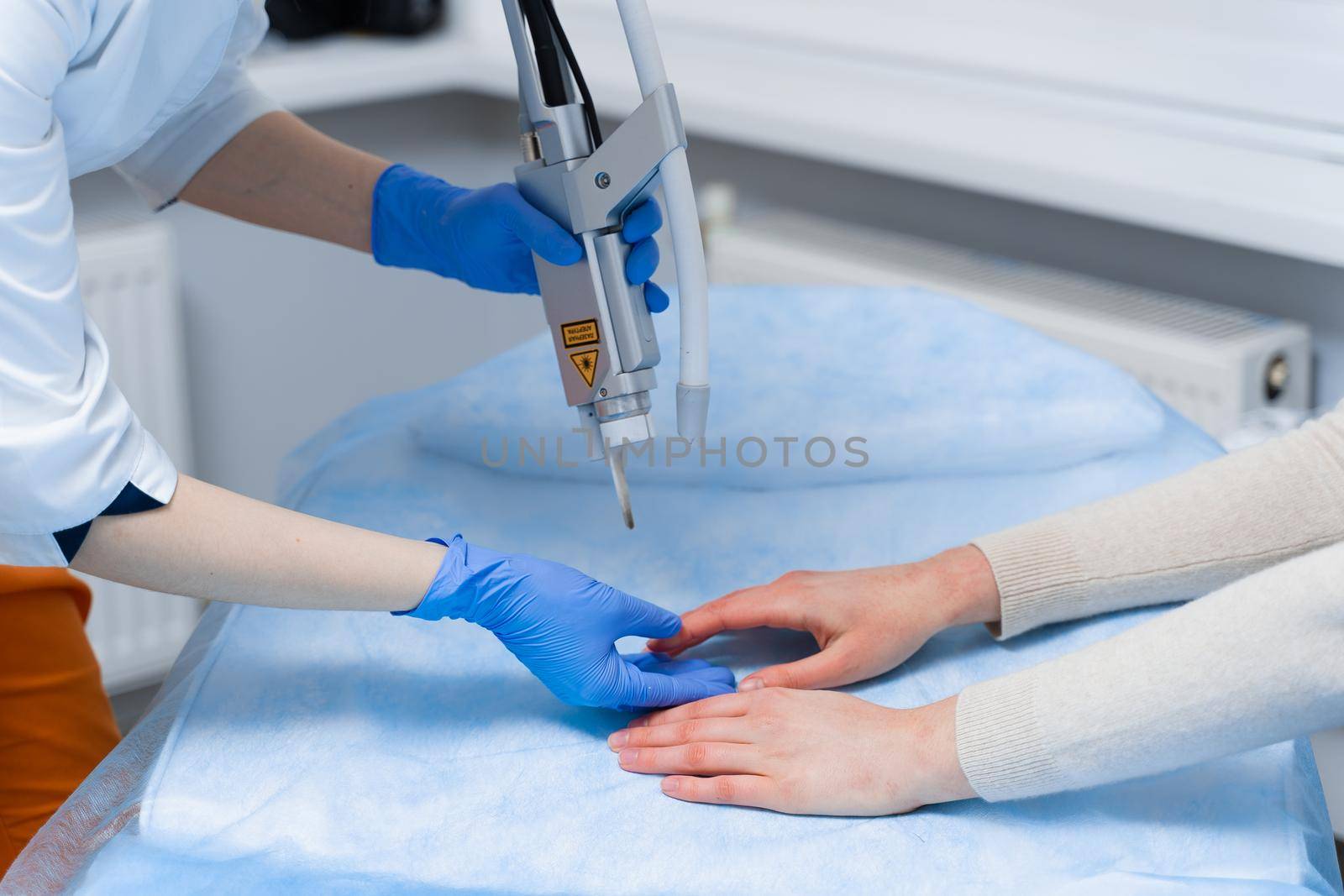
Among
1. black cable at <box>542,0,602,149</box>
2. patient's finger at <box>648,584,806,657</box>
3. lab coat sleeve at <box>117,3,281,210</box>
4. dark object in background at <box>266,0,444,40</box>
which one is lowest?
patient's finger at <box>648,584,806,657</box>

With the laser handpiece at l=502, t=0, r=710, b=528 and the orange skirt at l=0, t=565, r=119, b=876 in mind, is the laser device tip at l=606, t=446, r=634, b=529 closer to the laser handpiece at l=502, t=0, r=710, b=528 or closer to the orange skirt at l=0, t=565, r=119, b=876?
the laser handpiece at l=502, t=0, r=710, b=528

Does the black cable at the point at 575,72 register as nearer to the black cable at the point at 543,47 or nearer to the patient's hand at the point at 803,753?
the black cable at the point at 543,47

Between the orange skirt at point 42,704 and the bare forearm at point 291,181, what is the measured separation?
1.21 feet

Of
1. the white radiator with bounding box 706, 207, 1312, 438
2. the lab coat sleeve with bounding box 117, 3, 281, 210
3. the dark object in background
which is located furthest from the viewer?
the dark object in background

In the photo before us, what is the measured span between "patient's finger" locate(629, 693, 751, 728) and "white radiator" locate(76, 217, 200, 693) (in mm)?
1233

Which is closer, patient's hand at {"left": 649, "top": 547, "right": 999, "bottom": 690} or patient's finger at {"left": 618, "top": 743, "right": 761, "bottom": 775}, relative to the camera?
patient's finger at {"left": 618, "top": 743, "right": 761, "bottom": 775}

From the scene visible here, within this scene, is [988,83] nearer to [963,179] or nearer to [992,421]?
[963,179]

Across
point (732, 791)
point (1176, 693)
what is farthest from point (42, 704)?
point (1176, 693)

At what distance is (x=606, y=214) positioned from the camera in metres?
0.84

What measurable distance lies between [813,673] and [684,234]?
0.33 m

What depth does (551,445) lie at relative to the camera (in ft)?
3.99

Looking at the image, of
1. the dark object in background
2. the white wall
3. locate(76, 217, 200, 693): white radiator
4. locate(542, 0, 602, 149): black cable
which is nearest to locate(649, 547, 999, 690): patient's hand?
locate(542, 0, 602, 149): black cable

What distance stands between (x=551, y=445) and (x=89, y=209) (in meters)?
1.15

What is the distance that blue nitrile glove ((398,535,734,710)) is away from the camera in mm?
871
